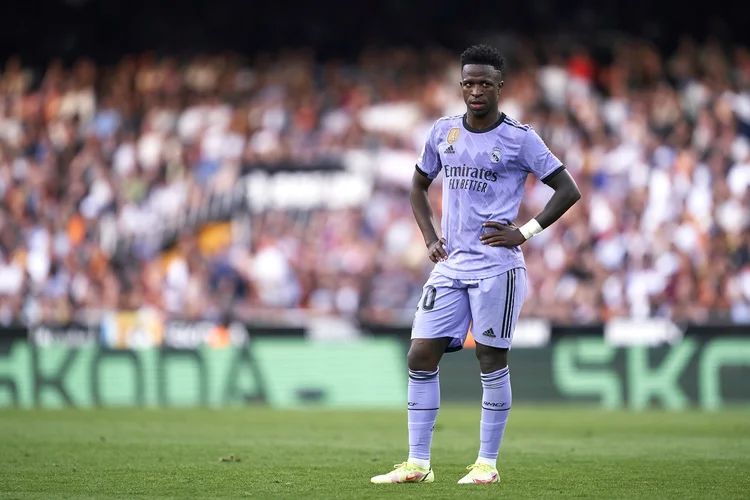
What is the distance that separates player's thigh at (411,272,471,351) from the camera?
7789 millimetres

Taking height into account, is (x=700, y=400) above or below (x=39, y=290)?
below

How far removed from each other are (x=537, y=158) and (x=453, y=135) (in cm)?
57

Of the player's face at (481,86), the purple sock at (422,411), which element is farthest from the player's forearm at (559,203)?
the purple sock at (422,411)

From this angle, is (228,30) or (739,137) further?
(228,30)

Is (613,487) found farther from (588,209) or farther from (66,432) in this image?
(588,209)

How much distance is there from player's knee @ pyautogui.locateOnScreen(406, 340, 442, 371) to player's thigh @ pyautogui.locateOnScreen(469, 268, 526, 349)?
0.91 ft

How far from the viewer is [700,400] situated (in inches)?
659

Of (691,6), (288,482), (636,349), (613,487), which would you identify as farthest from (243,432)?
(691,6)

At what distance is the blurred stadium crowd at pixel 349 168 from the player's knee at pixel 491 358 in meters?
9.54

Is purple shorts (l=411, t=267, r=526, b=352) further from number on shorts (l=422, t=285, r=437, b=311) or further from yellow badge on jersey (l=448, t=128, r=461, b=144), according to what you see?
yellow badge on jersey (l=448, t=128, r=461, b=144)

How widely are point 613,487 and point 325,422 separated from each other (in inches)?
267

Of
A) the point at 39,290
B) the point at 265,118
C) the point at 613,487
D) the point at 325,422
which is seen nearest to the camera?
the point at 613,487

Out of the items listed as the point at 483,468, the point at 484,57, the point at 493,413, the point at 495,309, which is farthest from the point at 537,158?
the point at 483,468

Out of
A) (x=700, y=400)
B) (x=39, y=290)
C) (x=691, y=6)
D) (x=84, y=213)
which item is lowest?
(x=700, y=400)
